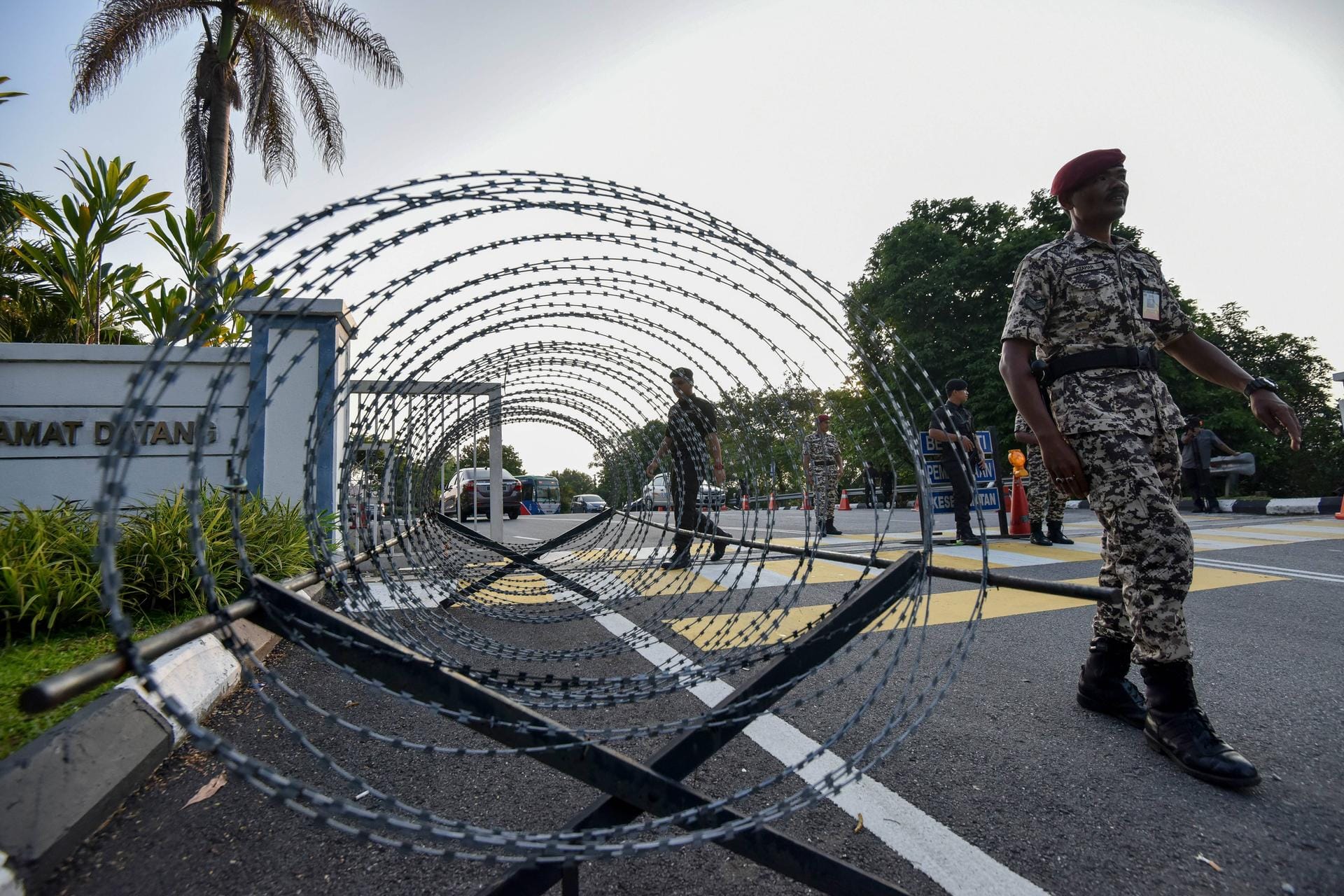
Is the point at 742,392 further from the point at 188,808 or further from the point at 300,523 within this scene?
the point at 300,523

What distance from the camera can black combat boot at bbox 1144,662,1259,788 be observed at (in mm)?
2246

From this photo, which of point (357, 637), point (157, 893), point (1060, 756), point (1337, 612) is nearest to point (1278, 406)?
point (1060, 756)

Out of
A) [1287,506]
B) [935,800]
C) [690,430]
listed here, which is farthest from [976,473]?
[1287,506]

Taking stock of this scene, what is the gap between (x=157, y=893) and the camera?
1.79 metres

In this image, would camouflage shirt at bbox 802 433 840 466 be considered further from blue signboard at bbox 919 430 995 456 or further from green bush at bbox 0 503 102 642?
green bush at bbox 0 503 102 642

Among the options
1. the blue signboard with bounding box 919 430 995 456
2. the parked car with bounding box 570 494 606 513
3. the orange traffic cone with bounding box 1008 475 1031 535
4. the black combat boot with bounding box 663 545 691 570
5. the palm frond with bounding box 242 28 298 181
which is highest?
the palm frond with bounding box 242 28 298 181

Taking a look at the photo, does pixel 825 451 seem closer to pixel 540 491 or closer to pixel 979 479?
pixel 979 479

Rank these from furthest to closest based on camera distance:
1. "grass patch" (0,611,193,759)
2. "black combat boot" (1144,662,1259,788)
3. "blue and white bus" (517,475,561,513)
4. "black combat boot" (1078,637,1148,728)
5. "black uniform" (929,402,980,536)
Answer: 1. "blue and white bus" (517,475,561,513)
2. "black uniform" (929,402,980,536)
3. "black combat boot" (1078,637,1148,728)
4. "grass patch" (0,611,193,759)
5. "black combat boot" (1144,662,1259,788)

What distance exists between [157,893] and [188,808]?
529 mm

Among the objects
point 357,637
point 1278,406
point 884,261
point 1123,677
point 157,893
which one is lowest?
point 157,893

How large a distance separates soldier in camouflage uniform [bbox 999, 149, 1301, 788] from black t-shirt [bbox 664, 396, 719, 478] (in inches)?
74.5

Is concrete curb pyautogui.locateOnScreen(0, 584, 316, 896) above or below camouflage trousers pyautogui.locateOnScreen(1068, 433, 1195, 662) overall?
below

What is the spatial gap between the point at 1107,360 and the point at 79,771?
12.5 ft

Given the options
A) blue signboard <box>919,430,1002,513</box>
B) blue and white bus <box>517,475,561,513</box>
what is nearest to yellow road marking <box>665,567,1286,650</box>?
blue signboard <box>919,430,1002,513</box>
